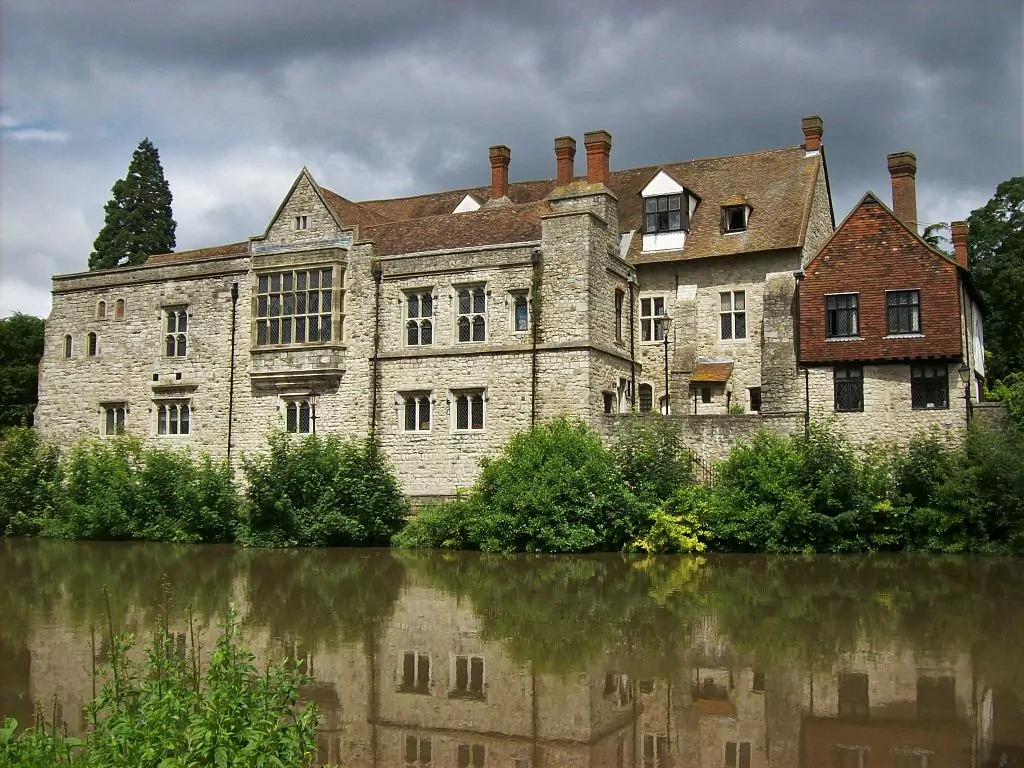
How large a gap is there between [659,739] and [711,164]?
97.6 ft

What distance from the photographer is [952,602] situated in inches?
709

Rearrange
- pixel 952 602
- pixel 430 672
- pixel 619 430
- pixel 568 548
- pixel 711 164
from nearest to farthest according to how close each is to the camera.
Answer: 1. pixel 430 672
2. pixel 952 602
3. pixel 568 548
4. pixel 619 430
5. pixel 711 164

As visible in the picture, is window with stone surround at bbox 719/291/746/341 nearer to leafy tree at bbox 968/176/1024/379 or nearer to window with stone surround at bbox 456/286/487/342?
window with stone surround at bbox 456/286/487/342

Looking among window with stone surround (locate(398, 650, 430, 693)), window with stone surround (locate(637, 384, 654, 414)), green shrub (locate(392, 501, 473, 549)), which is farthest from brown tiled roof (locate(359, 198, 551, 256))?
window with stone surround (locate(398, 650, 430, 693))

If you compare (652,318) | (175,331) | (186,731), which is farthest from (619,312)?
(186,731)

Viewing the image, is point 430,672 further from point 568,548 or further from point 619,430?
point 619,430

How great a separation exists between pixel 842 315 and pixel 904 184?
6.12m

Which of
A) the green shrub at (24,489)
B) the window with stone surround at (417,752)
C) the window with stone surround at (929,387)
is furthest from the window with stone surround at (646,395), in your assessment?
the window with stone surround at (417,752)

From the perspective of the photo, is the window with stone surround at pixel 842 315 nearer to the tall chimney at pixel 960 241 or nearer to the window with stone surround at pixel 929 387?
the window with stone surround at pixel 929 387

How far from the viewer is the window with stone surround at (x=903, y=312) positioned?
28781 mm

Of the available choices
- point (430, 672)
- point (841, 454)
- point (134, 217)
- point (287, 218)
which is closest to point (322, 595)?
point (430, 672)

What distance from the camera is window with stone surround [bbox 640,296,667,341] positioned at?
33.5 meters

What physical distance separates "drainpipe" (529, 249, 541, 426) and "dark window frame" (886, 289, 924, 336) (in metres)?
9.84

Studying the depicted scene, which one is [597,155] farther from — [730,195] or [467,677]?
[467,677]
